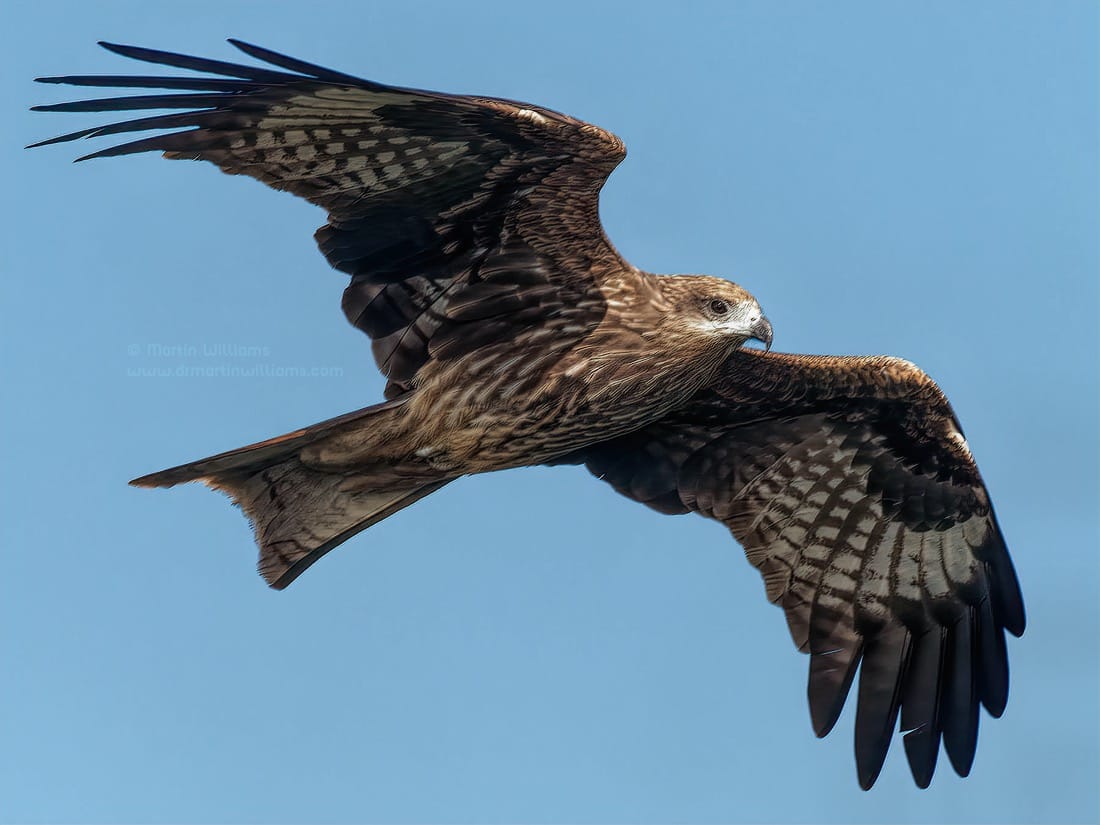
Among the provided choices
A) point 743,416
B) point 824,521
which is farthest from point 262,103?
point 824,521

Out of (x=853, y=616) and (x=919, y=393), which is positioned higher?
(x=919, y=393)

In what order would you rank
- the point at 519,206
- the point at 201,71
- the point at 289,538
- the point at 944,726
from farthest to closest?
the point at 944,726 → the point at 289,538 → the point at 519,206 → the point at 201,71

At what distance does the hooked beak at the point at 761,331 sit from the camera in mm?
8211

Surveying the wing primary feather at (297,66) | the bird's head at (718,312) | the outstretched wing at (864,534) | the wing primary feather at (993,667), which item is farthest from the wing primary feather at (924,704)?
the wing primary feather at (297,66)

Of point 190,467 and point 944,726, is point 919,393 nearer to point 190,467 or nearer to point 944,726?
point 944,726

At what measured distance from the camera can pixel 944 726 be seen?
9.63 m

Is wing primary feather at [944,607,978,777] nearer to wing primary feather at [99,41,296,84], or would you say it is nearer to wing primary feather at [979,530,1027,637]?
wing primary feather at [979,530,1027,637]

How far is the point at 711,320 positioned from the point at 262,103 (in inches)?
96.6

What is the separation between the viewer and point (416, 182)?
26.9 ft

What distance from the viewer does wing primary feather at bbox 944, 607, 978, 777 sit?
959 cm

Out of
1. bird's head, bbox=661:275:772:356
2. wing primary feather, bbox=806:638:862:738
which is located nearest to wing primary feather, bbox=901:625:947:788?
wing primary feather, bbox=806:638:862:738

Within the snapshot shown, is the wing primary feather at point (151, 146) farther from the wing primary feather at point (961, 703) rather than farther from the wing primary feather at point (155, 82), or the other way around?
the wing primary feather at point (961, 703)

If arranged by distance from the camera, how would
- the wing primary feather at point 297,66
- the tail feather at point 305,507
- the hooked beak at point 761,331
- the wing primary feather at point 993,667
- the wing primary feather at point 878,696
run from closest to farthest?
1. the wing primary feather at point 297,66
2. the hooked beak at point 761,331
3. the tail feather at point 305,507
4. the wing primary feather at point 878,696
5. the wing primary feather at point 993,667

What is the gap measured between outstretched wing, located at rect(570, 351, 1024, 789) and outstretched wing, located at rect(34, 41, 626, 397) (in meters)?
1.40
